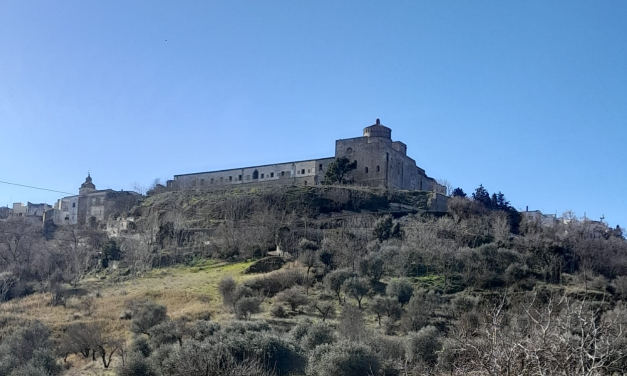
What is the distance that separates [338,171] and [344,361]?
153 feet

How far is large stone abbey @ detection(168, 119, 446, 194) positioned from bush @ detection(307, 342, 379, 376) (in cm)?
4553

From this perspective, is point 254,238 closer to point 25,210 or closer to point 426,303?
point 426,303

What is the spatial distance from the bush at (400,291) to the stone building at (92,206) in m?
48.2

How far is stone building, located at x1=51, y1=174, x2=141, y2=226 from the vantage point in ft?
262

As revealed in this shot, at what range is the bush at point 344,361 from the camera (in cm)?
2302

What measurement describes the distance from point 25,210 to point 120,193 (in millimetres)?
29640

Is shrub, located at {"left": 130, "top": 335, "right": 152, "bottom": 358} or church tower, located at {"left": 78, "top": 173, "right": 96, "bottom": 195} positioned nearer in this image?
shrub, located at {"left": 130, "top": 335, "right": 152, "bottom": 358}

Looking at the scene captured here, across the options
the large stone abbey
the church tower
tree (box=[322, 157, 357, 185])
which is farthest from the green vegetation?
the church tower

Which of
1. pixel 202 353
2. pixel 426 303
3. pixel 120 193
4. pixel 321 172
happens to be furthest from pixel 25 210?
pixel 202 353

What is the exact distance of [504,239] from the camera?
52.1m

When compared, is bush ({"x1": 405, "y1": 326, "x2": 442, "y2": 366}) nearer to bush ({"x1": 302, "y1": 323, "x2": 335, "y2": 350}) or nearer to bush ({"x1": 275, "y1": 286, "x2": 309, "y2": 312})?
bush ({"x1": 302, "y1": 323, "x2": 335, "y2": 350})

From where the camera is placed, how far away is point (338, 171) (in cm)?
6894

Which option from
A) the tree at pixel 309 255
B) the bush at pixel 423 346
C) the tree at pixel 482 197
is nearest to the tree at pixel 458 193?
the tree at pixel 482 197

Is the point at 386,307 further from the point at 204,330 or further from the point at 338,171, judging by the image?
the point at 338,171
